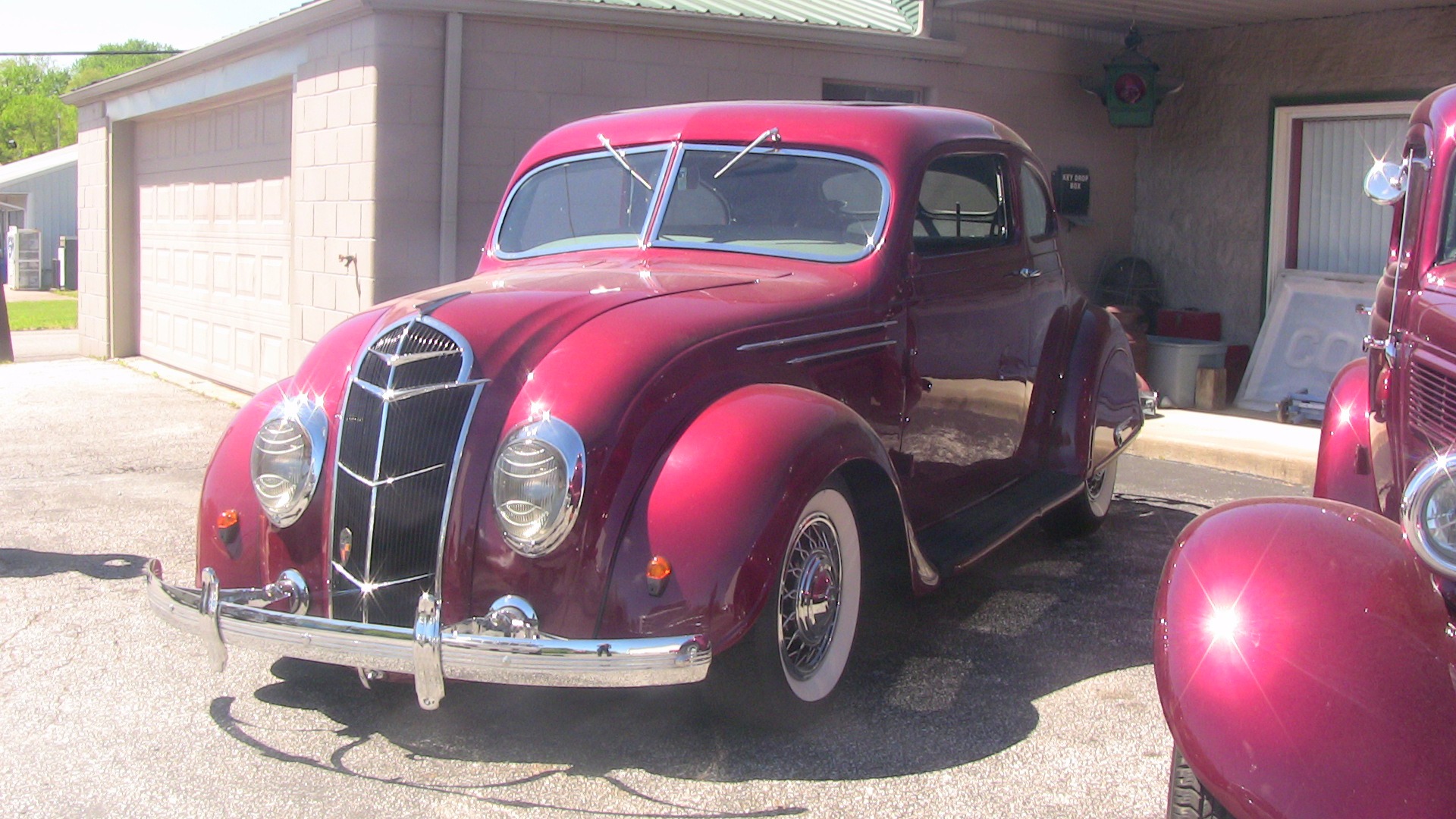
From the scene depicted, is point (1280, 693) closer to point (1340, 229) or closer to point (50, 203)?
point (1340, 229)

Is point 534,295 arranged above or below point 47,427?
above

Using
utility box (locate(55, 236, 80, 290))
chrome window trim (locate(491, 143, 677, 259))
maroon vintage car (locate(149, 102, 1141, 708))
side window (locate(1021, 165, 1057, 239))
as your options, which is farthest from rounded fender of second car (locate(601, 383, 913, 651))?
utility box (locate(55, 236, 80, 290))

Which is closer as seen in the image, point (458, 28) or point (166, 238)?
point (458, 28)

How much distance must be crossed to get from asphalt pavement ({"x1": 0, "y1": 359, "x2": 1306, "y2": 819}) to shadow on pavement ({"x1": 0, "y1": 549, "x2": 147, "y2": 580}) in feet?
0.08

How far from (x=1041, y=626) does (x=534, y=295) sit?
227 cm

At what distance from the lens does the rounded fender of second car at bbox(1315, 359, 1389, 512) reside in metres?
3.90

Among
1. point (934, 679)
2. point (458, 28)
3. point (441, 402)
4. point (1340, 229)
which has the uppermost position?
point (458, 28)

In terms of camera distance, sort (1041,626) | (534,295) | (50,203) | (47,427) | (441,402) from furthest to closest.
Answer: (50,203) → (47,427) → (1041,626) → (534,295) → (441,402)

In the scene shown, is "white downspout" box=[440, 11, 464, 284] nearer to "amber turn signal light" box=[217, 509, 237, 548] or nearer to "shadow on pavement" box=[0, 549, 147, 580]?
"shadow on pavement" box=[0, 549, 147, 580]

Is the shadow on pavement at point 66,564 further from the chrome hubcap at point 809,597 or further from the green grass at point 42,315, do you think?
the green grass at point 42,315

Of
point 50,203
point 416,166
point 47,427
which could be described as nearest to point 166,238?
point 47,427

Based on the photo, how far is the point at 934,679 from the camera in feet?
13.5

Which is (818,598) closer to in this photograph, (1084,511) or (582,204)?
(582,204)

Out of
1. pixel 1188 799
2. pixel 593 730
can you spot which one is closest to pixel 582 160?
pixel 593 730
